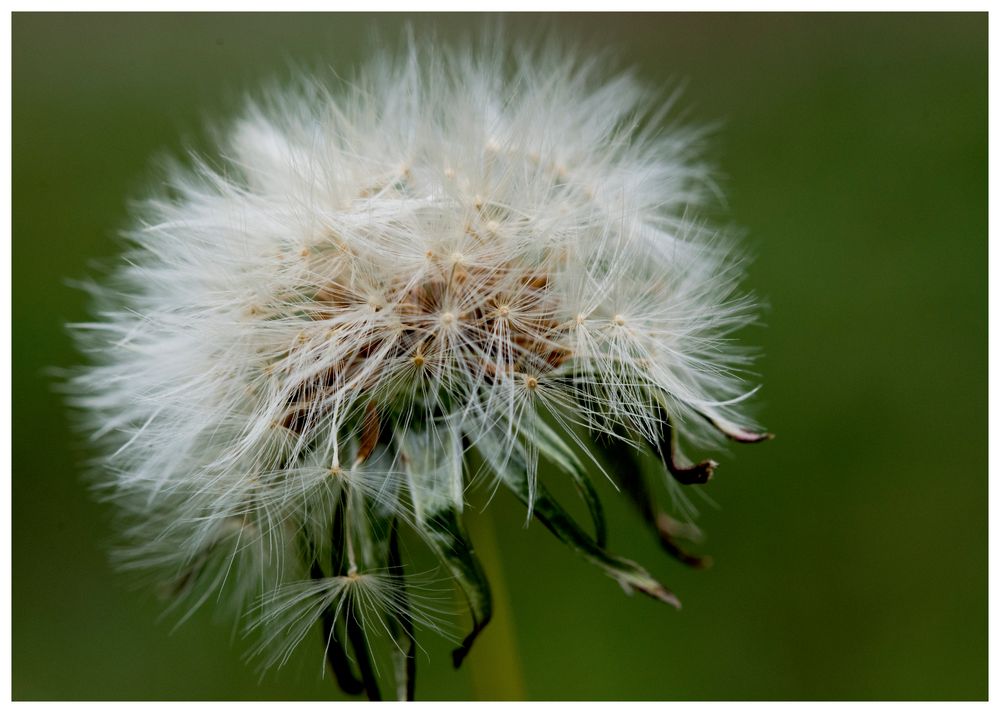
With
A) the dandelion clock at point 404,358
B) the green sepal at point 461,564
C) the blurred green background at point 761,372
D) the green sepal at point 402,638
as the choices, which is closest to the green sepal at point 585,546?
the dandelion clock at point 404,358

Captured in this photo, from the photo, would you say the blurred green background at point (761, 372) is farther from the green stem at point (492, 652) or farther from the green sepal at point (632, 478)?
the green stem at point (492, 652)

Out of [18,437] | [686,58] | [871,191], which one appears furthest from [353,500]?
[686,58]

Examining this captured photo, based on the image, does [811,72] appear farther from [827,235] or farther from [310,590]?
[310,590]

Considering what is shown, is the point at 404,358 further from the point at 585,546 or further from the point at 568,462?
the point at 585,546

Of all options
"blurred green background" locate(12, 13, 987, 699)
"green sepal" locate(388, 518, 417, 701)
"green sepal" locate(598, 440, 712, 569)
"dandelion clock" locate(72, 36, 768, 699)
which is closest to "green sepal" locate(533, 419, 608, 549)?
"dandelion clock" locate(72, 36, 768, 699)

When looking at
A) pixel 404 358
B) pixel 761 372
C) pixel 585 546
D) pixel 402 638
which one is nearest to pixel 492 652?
pixel 402 638

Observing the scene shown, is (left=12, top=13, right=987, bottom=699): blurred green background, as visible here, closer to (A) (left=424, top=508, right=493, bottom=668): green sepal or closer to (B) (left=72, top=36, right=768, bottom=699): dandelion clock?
(B) (left=72, top=36, right=768, bottom=699): dandelion clock

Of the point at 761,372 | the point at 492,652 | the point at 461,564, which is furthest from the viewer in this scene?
the point at 761,372
